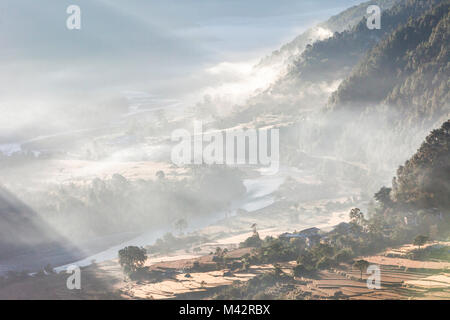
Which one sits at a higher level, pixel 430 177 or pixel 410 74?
pixel 410 74

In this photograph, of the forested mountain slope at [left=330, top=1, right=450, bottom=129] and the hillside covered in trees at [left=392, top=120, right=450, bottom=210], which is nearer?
the hillside covered in trees at [left=392, top=120, right=450, bottom=210]

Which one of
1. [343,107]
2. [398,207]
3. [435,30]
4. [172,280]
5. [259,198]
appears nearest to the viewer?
[172,280]

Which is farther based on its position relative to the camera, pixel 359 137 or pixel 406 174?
pixel 359 137

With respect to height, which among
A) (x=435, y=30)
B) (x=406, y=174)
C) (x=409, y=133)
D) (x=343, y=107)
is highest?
(x=435, y=30)

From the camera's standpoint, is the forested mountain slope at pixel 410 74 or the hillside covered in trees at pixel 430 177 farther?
the forested mountain slope at pixel 410 74

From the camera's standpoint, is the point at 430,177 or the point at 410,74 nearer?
the point at 430,177

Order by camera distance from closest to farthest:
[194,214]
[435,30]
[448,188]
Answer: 1. [448,188]
2. [194,214]
3. [435,30]

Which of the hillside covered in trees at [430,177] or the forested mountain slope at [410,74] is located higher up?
the forested mountain slope at [410,74]

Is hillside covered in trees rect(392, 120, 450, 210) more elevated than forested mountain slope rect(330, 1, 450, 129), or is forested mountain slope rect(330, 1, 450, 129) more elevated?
forested mountain slope rect(330, 1, 450, 129)
